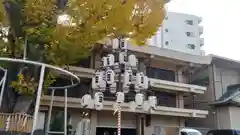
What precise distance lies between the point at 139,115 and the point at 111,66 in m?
6.21

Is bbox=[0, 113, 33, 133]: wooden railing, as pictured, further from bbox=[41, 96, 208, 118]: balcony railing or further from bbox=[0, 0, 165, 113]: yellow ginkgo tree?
bbox=[41, 96, 208, 118]: balcony railing

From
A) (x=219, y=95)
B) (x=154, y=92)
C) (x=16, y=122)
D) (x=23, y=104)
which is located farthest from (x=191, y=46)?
(x=16, y=122)

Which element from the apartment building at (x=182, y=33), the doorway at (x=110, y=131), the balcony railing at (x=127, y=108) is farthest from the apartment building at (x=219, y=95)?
the apartment building at (x=182, y=33)

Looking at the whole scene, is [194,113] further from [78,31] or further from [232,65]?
[78,31]

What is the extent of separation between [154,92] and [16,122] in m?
13.8

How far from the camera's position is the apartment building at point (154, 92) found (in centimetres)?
1593

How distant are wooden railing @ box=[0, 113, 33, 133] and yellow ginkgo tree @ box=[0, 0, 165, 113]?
0.66 m

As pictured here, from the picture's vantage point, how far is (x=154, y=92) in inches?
746

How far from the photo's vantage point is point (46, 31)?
21.6ft

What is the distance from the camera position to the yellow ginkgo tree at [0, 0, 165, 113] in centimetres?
652

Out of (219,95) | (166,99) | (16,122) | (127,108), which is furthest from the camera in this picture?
(219,95)

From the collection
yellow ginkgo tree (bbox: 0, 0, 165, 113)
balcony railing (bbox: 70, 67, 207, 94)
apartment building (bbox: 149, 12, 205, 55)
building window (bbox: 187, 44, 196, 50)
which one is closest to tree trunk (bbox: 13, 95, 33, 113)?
yellow ginkgo tree (bbox: 0, 0, 165, 113)

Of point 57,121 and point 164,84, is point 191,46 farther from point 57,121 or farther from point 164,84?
point 57,121

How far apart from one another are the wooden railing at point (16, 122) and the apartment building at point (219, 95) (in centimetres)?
1675
